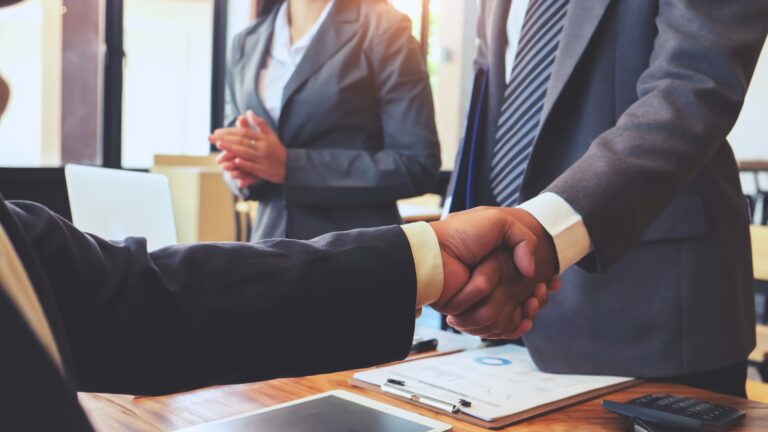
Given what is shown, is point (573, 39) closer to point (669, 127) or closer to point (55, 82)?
point (669, 127)

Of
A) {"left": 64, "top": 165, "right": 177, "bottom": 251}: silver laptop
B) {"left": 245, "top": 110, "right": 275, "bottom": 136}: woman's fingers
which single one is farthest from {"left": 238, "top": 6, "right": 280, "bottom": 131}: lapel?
{"left": 64, "top": 165, "right": 177, "bottom": 251}: silver laptop

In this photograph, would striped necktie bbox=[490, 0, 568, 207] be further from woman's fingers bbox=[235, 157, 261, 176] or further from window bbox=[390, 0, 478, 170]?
window bbox=[390, 0, 478, 170]

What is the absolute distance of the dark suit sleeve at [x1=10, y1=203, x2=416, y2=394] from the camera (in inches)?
25.4

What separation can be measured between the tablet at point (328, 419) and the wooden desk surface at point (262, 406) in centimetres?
4

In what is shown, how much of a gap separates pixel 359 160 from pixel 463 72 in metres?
7.82

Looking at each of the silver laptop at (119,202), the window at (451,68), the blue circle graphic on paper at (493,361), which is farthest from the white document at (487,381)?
the window at (451,68)

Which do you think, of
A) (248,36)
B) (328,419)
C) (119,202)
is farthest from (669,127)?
(248,36)

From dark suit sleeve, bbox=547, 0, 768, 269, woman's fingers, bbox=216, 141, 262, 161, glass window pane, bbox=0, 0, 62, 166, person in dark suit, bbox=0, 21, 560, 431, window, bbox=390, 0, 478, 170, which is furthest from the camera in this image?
window, bbox=390, 0, 478, 170

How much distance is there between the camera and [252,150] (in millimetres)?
1712

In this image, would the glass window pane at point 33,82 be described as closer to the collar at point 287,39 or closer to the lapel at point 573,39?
the collar at point 287,39

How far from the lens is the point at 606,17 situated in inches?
44.6

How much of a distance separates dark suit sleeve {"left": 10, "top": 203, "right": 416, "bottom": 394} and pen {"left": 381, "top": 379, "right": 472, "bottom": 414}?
11cm

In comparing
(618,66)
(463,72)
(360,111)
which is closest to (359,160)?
(360,111)

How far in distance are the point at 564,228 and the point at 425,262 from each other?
23 cm
